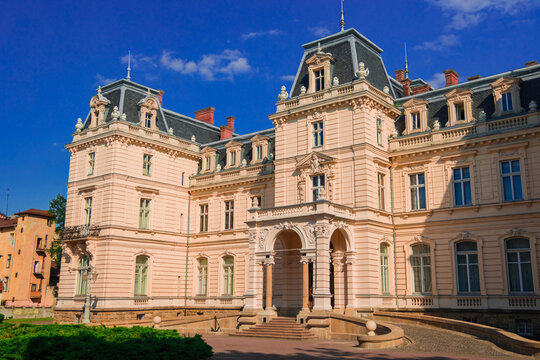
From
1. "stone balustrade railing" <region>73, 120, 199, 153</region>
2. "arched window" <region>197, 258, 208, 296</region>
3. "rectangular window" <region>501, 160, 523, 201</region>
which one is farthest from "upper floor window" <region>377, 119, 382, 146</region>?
"stone balustrade railing" <region>73, 120, 199, 153</region>

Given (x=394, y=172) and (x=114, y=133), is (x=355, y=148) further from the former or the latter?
(x=114, y=133)

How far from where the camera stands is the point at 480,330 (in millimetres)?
23938

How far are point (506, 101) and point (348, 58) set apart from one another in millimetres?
9812

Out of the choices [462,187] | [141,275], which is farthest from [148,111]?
[462,187]

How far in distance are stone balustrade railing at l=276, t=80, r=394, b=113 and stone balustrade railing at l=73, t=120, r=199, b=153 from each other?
34.8 ft

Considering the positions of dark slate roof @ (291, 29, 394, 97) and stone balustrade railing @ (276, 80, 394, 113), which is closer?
stone balustrade railing @ (276, 80, 394, 113)

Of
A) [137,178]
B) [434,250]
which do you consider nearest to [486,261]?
[434,250]

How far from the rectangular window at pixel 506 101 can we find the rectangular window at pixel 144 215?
25.1 m

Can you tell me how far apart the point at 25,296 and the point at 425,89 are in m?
48.0

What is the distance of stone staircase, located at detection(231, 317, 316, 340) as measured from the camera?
1089 inches

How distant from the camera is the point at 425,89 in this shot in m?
39.5

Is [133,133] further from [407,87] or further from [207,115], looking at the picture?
[407,87]

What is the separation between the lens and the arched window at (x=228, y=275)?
130 ft

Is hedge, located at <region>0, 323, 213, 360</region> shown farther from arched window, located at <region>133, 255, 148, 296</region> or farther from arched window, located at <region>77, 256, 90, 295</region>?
arched window, located at <region>77, 256, 90, 295</region>
